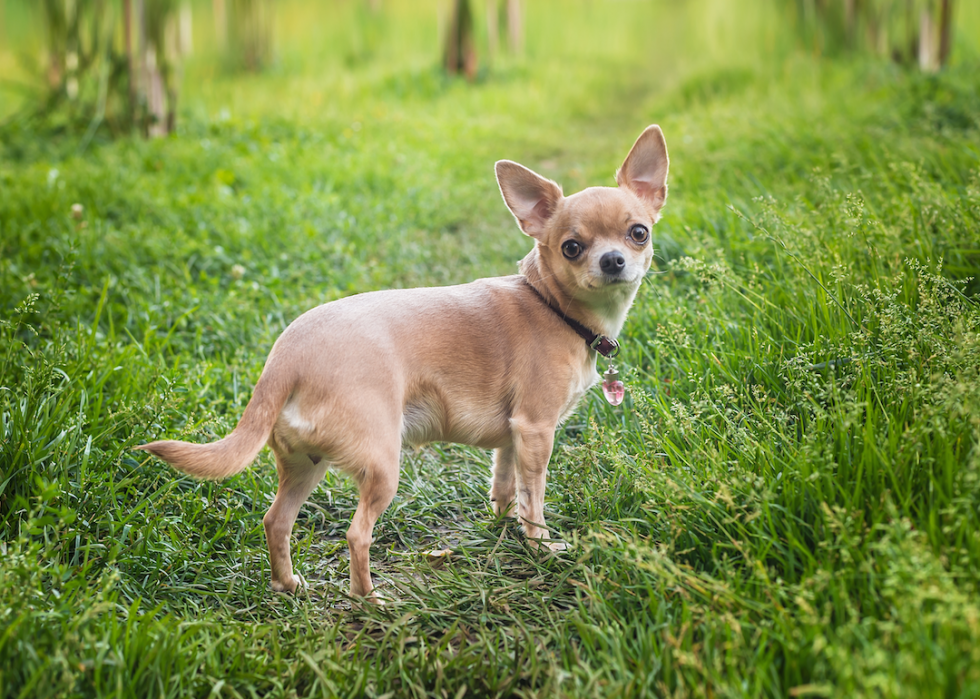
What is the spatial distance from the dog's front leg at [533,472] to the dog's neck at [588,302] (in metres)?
0.42

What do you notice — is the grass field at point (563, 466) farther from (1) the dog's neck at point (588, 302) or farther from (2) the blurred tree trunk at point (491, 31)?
(2) the blurred tree trunk at point (491, 31)

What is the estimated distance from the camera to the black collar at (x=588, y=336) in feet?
8.61

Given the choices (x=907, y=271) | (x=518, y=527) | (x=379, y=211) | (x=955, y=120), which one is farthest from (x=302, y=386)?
(x=955, y=120)

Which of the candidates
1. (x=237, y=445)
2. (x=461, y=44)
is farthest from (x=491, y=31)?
(x=237, y=445)

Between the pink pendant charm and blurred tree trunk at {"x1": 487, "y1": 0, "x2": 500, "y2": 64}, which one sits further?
blurred tree trunk at {"x1": 487, "y1": 0, "x2": 500, "y2": 64}

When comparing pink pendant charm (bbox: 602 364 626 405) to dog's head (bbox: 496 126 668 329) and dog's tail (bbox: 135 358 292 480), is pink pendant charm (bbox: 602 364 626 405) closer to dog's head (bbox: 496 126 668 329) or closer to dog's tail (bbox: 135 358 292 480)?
dog's head (bbox: 496 126 668 329)

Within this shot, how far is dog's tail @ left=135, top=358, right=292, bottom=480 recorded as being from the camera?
2008mm

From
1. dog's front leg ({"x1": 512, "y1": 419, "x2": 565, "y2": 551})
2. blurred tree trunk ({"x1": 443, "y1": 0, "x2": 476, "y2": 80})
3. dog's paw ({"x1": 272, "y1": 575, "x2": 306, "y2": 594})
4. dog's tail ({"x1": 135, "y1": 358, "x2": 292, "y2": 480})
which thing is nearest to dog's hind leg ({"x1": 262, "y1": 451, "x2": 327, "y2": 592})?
dog's paw ({"x1": 272, "y1": 575, "x2": 306, "y2": 594})

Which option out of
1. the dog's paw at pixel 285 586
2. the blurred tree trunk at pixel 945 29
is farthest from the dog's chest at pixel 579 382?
the blurred tree trunk at pixel 945 29

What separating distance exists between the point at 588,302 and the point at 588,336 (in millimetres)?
123

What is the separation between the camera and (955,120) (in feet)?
18.4

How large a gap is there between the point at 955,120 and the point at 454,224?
3944 mm

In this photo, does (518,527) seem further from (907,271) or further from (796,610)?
(907,271)

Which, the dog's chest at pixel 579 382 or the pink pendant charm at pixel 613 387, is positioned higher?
the dog's chest at pixel 579 382
